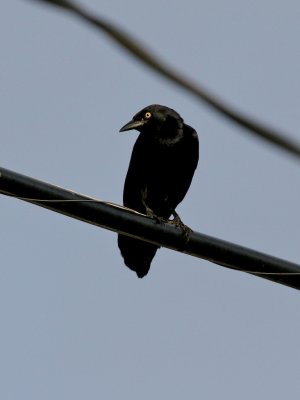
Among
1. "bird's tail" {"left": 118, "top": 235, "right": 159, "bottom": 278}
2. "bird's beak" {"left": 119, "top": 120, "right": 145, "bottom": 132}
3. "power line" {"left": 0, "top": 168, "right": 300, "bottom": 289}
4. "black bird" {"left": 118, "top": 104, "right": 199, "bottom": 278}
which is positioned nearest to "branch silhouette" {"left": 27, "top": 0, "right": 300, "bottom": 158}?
"power line" {"left": 0, "top": 168, "right": 300, "bottom": 289}

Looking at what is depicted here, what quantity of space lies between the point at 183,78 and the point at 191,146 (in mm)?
7870

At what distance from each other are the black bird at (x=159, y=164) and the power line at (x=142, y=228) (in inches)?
148

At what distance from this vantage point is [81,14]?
86 centimetres

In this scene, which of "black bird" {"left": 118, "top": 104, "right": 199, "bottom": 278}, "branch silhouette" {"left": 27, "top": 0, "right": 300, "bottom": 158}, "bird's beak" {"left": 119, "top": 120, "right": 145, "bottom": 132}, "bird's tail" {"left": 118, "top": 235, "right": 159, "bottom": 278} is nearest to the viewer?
"branch silhouette" {"left": 27, "top": 0, "right": 300, "bottom": 158}

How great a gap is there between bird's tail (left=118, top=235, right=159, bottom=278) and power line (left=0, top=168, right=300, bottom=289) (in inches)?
102

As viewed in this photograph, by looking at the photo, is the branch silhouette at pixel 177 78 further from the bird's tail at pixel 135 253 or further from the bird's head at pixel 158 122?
the bird's head at pixel 158 122

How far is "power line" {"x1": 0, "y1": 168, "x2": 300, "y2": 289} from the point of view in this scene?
13.0 feet

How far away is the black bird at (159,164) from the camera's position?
8.49 m

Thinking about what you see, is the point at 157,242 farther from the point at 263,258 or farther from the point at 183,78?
the point at 183,78

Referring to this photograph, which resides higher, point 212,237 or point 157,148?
point 157,148

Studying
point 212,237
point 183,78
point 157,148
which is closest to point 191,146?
point 157,148

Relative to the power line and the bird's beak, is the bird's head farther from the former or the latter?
the power line

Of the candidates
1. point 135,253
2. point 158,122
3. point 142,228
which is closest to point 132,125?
point 158,122

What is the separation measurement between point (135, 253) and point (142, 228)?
2.99 metres
